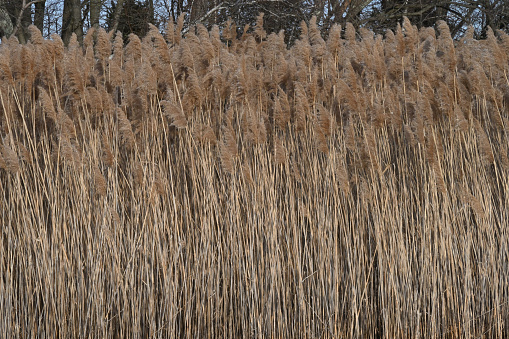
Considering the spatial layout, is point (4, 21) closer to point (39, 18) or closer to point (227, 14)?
point (39, 18)

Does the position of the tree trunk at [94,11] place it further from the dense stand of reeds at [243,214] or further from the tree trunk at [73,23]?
the dense stand of reeds at [243,214]

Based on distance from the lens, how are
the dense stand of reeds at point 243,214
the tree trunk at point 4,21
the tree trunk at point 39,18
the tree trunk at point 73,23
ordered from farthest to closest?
the tree trunk at point 39,18 < the tree trunk at point 73,23 < the tree trunk at point 4,21 < the dense stand of reeds at point 243,214

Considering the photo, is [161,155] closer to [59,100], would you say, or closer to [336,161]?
[59,100]

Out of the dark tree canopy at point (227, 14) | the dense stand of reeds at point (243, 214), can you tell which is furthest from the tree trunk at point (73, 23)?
the dense stand of reeds at point (243, 214)

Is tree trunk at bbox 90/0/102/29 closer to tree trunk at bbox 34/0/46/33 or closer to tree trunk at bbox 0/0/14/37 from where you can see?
tree trunk at bbox 34/0/46/33

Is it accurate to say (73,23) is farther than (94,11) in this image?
No

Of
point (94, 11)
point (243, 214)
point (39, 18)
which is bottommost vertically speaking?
point (243, 214)

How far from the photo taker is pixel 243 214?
3.01m

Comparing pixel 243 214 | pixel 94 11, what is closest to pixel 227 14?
pixel 94 11

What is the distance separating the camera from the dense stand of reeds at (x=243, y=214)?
2861 millimetres

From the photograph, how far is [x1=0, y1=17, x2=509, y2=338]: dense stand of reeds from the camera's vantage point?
113 inches

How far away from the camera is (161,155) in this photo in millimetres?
3074

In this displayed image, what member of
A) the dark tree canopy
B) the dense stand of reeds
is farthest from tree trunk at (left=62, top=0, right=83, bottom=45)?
the dense stand of reeds

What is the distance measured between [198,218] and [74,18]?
22.4 ft
